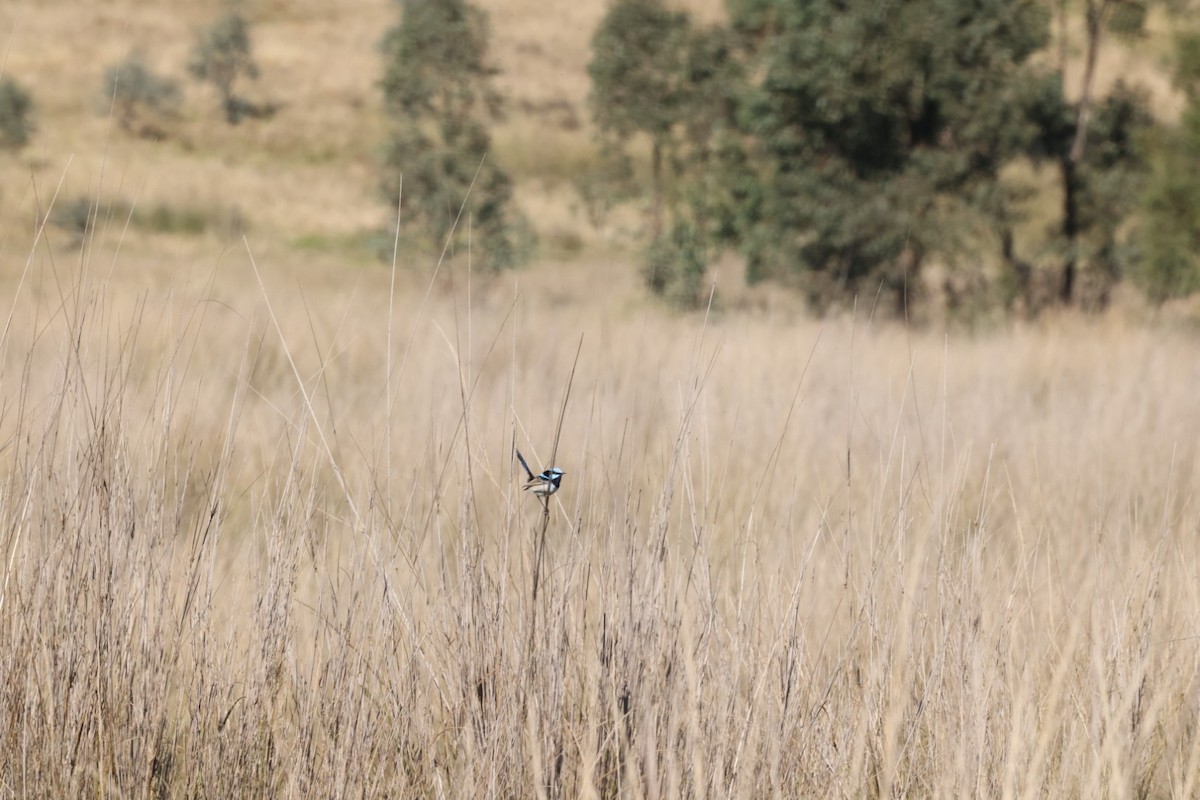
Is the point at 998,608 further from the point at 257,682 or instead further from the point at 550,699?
the point at 257,682

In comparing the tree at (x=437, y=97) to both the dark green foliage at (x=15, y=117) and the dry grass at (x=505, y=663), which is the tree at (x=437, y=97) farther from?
the dark green foliage at (x=15, y=117)

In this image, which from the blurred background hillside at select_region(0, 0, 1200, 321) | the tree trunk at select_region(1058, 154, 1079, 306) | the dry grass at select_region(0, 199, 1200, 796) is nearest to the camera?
the dry grass at select_region(0, 199, 1200, 796)

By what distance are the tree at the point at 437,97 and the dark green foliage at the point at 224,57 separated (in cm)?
2257

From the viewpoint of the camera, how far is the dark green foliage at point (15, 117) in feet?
80.8

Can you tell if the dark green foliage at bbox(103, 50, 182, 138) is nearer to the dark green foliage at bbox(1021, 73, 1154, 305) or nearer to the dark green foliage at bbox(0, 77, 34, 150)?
the dark green foliage at bbox(0, 77, 34, 150)

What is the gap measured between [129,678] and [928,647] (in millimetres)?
1703

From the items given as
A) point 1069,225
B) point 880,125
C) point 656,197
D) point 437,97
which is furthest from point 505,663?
point 656,197

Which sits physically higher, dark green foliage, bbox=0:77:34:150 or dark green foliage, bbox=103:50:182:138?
dark green foliage, bbox=103:50:182:138

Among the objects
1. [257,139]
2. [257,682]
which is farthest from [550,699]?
[257,139]

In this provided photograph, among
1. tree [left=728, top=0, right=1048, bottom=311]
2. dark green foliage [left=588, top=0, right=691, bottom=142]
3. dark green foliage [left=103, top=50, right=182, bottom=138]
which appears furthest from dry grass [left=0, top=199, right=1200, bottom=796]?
dark green foliage [left=103, top=50, right=182, bottom=138]

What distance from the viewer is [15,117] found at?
2547cm

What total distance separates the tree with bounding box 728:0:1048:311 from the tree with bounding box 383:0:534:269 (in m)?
4.27

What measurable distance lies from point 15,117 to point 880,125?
884 inches

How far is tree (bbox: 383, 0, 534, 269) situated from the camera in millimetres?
15086
